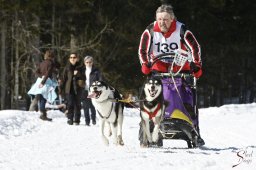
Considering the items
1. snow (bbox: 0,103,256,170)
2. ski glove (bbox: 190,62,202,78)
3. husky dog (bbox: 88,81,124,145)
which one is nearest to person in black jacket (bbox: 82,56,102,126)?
snow (bbox: 0,103,256,170)

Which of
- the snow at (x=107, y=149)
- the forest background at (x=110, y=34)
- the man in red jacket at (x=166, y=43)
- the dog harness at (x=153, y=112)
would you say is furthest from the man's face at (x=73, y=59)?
the forest background at (x=110, y=34)

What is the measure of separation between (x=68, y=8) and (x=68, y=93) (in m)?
12.0

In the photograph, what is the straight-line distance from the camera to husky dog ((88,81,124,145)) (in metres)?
7.95

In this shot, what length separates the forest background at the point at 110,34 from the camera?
897 inches

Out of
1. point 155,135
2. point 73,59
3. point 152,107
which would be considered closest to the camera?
point 152,107

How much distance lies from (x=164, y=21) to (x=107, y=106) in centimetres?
137

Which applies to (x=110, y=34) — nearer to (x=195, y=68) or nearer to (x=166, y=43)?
(x=166, y=43)

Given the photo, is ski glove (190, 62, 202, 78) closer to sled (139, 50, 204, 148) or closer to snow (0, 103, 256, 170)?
sled (139, 50, 204, 148)

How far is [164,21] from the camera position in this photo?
7.59 m

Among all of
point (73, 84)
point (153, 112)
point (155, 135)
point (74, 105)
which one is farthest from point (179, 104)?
point (74, 105)

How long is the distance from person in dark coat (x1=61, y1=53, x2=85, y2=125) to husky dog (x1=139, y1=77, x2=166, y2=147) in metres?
5.57

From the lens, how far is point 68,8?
2475 centimetres

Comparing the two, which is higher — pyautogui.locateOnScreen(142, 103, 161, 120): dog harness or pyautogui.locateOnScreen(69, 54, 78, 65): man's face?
pyautogui.locateOnScreen(69, 54, 78, 65): man's face

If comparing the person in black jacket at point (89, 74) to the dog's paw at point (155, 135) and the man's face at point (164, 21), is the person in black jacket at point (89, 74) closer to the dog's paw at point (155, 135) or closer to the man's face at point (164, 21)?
the man's face at point (164, 21)
